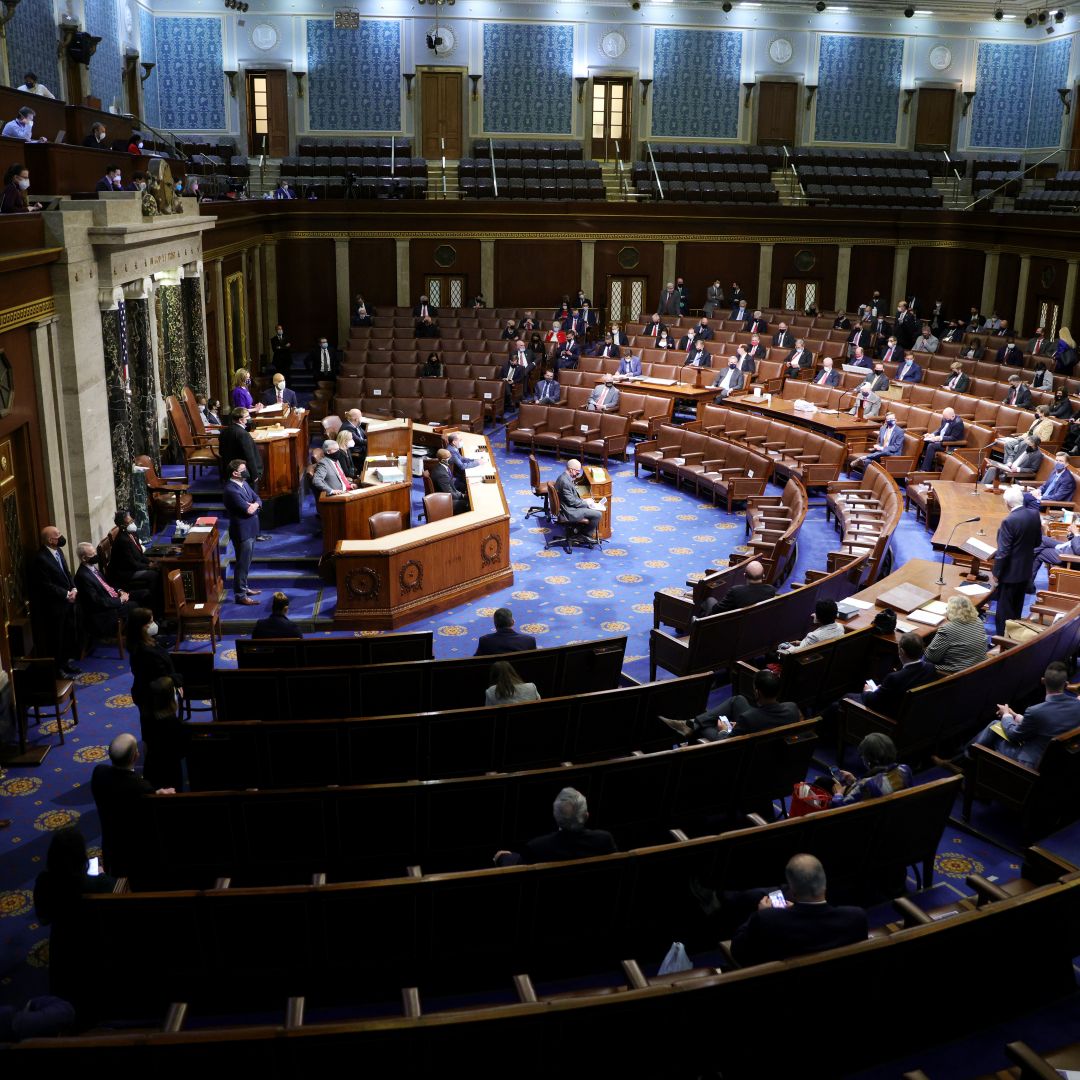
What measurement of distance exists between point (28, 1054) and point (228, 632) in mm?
7407

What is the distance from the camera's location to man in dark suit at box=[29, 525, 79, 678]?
31.3 feet

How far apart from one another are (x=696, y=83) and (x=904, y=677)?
25.2m

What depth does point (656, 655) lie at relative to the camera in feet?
31.3

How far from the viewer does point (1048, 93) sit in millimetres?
28766

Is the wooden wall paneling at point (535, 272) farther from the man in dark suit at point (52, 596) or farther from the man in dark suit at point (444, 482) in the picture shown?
the man in dark suit at point (52, 596)

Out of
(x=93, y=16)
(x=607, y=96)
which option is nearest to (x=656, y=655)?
(x=93, y=16)

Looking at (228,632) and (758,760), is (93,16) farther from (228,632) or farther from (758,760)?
(758,760)

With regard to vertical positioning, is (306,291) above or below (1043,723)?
above

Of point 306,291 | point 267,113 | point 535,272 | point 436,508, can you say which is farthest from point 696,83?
point 436,508

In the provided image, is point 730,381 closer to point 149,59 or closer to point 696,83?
point 696,83

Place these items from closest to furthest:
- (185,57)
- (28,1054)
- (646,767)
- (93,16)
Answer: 1. (28,1054)
2. (646,767)
3. (93,16)
4. (185,57)

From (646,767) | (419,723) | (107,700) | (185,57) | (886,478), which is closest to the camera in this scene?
(646,767)

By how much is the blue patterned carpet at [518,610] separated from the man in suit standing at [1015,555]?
9.06ft

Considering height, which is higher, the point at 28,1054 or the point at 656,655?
the point at 28,1054
